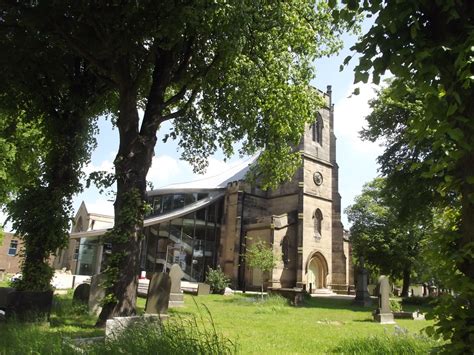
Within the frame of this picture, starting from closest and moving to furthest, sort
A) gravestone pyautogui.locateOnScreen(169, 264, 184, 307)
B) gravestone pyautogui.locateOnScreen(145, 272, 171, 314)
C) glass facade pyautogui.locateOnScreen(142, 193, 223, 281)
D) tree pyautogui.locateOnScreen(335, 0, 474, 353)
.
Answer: tree pyautogui.locateOnScreen(335, 0, 474, 353) < gravestone pyautogui.locateOnScreen(145, 272, 171, 314) < gravestone pyautogui.locateOnScreen(169, 264, 184, 307) < glass facade pyautogui.locateOnScreen(142, 193, 223, 281)

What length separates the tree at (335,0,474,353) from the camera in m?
2.73

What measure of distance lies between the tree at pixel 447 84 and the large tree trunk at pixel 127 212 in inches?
290

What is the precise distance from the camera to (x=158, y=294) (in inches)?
362

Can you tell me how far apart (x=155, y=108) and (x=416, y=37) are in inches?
332

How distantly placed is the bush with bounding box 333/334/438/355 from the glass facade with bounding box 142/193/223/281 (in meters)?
29.1

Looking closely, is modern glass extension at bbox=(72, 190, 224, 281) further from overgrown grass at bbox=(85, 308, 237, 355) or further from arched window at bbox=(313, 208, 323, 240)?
overgrown grass at bbox=(85, 308, 237, 355)

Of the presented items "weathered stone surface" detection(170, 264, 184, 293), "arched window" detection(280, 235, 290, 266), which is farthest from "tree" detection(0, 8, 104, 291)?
"arched window" detection(280, 235, 290, 266)

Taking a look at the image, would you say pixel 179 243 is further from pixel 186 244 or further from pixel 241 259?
pixel 241 259

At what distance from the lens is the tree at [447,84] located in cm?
273

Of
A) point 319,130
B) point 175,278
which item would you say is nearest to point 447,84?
point 175,278

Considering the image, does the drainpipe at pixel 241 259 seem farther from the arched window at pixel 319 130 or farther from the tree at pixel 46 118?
the tree at pixel 46 118

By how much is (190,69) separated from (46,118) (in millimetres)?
4844

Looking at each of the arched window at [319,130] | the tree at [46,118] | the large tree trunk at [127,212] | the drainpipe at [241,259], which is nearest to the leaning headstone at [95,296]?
the tree at [46,118]

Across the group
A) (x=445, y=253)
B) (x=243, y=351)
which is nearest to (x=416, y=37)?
(x=445, y=253)
